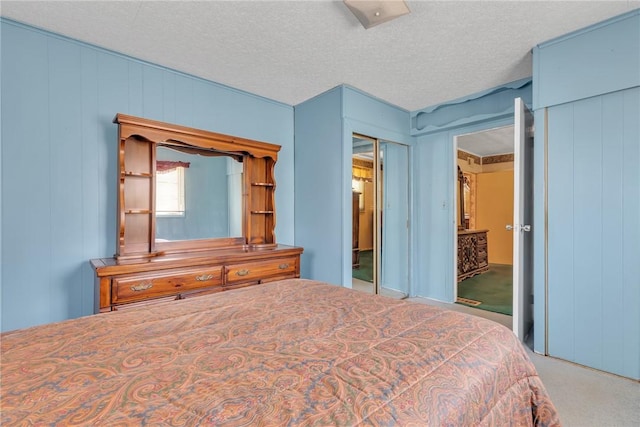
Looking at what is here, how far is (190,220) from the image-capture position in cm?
294

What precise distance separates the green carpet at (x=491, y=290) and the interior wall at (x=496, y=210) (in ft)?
2.83

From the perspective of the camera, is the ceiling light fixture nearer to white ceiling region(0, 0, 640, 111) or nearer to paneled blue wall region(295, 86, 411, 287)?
white ceiling region(0, 0, 640, 111)

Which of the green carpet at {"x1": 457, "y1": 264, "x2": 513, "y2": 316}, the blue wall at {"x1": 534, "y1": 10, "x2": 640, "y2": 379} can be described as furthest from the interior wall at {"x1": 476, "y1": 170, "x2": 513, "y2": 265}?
the blue wall at {"x1": 534, "y1": 10, "x2": 640, "y2": 379}

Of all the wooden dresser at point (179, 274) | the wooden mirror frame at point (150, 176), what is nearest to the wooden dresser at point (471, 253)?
the wooden dresser at point (179, 274)

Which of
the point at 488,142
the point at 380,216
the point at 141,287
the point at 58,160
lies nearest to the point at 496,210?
the point at 488,142

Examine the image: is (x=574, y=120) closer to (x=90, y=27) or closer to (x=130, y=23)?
(x=130, y=23)

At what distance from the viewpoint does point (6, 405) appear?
27.3 inches

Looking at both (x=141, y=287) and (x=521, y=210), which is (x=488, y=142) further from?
(x=141, y=287)

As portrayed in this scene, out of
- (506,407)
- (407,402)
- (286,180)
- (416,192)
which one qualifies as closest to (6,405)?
(407,402)

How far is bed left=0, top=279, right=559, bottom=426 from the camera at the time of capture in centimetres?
69

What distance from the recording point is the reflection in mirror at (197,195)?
2787 millimetres

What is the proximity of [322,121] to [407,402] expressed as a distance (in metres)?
3.14

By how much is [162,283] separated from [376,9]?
246 cm

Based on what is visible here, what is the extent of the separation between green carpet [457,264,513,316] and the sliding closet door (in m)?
0.84
